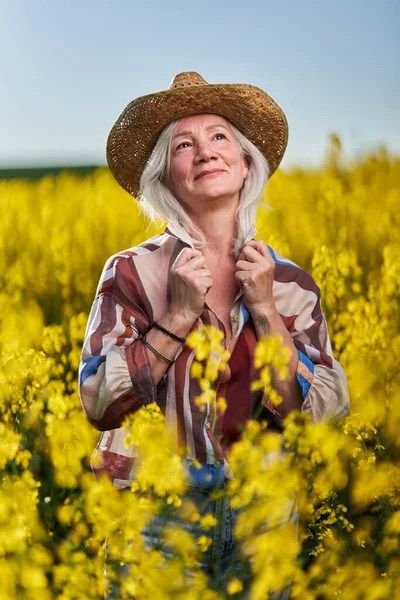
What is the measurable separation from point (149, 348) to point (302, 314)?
40cm

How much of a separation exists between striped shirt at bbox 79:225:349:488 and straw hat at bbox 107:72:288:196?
28cm

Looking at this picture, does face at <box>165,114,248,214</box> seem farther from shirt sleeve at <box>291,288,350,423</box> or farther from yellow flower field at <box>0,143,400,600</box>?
shirt sleeve at <box>291,288,350,423</box>

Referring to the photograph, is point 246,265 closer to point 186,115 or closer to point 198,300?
point 198,300

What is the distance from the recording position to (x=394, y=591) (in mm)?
1313

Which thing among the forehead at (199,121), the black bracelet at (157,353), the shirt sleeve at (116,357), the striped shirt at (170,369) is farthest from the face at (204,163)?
the black bracelet at (157,353)

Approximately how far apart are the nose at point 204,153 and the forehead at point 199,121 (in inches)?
3.1

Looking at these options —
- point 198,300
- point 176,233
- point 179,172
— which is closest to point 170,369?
point 198,300

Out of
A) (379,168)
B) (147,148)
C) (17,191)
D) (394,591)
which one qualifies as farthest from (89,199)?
(394,591)

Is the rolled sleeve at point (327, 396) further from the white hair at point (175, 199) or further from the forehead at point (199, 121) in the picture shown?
the forehead at point (199, 121)

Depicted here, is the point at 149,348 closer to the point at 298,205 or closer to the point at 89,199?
the point at 298,205

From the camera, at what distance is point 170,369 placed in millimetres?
1699

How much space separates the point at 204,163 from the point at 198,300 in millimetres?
327

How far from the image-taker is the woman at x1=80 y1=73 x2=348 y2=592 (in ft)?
5.36

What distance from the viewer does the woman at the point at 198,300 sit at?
5.36ft
